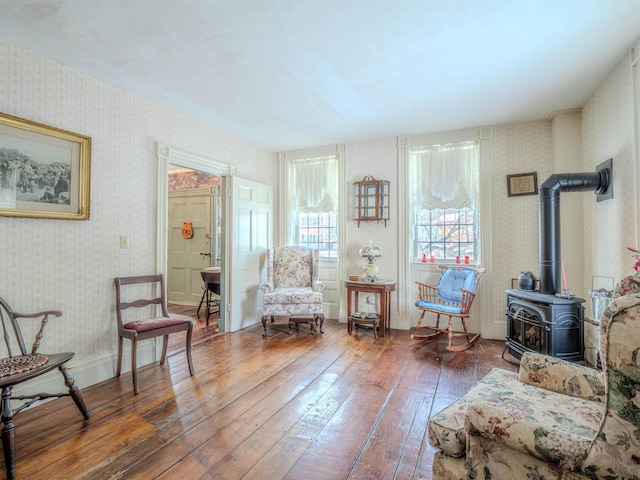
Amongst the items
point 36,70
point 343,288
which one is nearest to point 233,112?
point 36,70

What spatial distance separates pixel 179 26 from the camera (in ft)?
6.86

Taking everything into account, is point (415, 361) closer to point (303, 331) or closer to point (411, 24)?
point (303, 331)

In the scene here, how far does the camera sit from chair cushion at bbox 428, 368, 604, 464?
103 cm

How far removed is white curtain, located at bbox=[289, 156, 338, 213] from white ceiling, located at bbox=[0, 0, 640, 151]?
1395 millimetres

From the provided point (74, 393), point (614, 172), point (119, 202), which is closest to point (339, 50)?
point (119, 202)

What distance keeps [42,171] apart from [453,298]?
4.10 metres

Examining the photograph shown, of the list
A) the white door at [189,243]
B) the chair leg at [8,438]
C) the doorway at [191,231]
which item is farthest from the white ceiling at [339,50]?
the white door at [189,243]

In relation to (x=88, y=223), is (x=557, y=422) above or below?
below

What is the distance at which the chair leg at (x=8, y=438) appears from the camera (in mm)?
1607

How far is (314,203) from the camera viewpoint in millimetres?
4961

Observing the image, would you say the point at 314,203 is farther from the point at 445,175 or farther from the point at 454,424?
the point at 454,424

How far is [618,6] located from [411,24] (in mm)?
1225

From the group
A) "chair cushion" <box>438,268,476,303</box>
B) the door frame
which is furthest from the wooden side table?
the door frame

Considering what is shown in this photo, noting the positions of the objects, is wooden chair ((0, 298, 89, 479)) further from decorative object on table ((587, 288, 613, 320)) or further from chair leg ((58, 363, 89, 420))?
decorative object on table ((587, 288, 613, 320))
